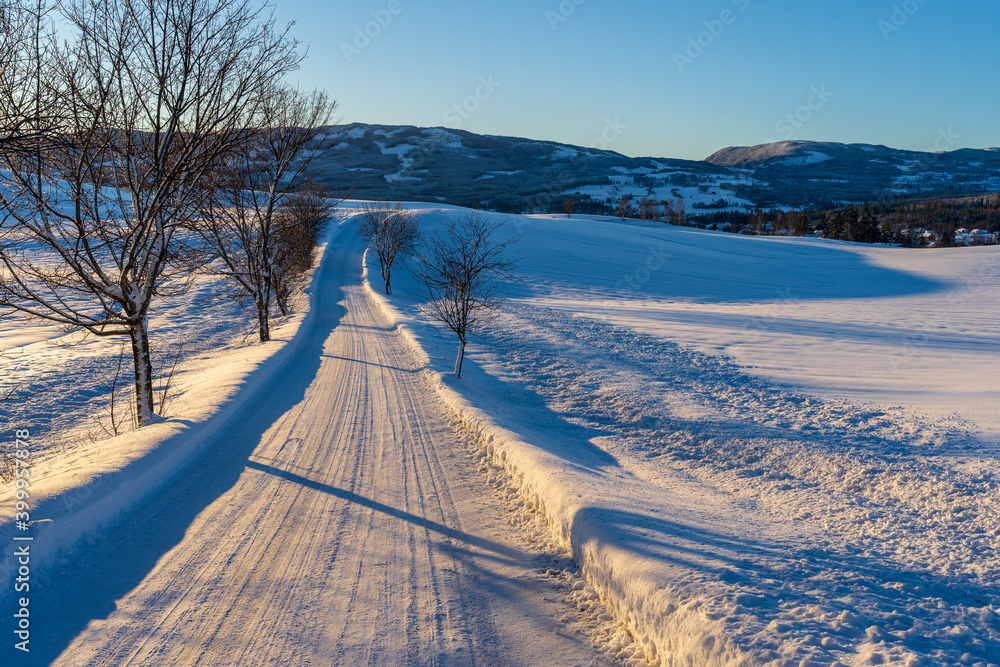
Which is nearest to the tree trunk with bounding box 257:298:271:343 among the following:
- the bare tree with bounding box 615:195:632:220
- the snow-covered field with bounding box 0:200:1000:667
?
the snow-covered field with bounding box 0:200:1000:667

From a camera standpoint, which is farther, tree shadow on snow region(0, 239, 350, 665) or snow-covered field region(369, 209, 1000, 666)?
tree shadow on snow region(0, 239, 350, 665)

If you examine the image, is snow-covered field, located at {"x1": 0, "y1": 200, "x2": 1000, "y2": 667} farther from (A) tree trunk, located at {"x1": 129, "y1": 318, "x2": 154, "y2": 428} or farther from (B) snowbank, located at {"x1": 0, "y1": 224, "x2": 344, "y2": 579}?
(A) tree trunk, located at {"x1": 129, "y1": 318, "x2": 154, "y2": 428}

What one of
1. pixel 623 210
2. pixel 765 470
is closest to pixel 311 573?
pixel 765 470

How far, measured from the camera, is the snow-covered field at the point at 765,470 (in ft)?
11.5

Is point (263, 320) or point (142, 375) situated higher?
point (263, 320)

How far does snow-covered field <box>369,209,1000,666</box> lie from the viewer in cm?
349

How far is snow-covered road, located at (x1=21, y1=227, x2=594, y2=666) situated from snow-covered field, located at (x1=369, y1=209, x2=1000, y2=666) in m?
0.79

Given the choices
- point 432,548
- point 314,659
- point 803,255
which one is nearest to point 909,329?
point 432,548

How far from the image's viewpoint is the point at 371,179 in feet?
566

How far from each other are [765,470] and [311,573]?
235 inches

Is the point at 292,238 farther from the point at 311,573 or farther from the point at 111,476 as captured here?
the point at 311,573

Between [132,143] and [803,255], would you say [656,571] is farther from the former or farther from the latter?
[803,255]

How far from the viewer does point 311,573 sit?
4398 millimetres

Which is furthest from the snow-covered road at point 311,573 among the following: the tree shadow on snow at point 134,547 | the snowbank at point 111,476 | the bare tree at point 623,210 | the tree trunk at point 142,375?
the bare tree at point 623,210
